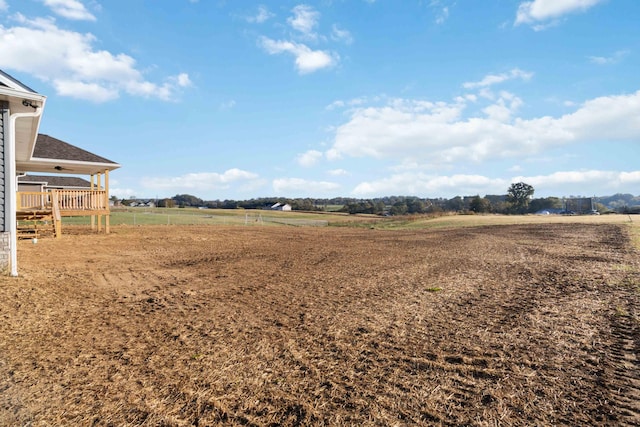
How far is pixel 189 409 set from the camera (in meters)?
2.96

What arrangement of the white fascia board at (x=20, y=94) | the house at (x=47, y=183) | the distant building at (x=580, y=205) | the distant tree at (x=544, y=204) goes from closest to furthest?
the white fascia board at (x=20, y=94) < the house at (x=47, y=183) < the distant building at (x=580, y=205) < the distant tree at (x=544, y=204)

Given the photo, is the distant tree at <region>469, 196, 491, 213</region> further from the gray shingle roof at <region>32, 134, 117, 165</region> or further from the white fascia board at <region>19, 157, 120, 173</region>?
the gray shingle roof at <region>32, 134, 117, 165</region>

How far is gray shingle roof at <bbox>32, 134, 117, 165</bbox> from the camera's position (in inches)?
665

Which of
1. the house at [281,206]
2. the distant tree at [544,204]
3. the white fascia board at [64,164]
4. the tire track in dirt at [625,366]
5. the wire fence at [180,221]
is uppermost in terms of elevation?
Answer: the white fascia board at [64,164]

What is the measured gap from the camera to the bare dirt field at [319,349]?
2.93m

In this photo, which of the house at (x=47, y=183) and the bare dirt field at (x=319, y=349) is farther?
the house at (x=47, y=183)

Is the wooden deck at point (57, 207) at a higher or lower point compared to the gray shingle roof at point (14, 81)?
lower

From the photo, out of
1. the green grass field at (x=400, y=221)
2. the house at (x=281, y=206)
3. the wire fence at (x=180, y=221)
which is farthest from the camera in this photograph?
the house at (x=281, y=206)

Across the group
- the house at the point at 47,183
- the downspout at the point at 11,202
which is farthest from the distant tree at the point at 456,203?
the downspout at the point at 11,202

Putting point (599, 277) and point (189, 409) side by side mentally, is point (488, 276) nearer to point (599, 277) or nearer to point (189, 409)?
point (599, 277)

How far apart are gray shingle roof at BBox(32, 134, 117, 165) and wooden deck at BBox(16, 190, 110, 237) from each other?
1.75 metres

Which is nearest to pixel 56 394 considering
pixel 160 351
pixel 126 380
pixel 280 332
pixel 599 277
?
pixel 126 380

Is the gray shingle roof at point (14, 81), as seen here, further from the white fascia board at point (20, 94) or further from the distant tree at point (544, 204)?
the distant tree at point (544, 204)

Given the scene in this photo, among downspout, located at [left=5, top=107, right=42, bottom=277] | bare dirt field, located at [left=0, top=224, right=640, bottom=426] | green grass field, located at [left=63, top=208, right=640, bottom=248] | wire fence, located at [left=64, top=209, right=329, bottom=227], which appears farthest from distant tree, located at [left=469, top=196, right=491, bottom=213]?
downspout, located at [left=5, top=107, right=42, bottom=277]
